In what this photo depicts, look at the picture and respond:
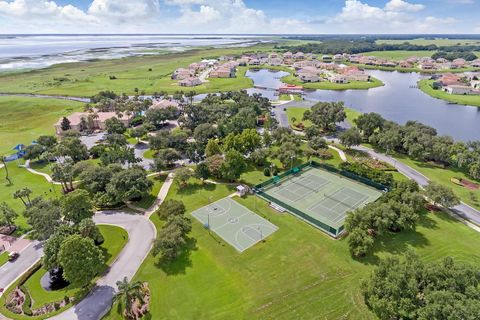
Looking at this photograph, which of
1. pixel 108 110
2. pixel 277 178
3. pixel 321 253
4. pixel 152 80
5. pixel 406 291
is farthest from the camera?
pixel 152 80

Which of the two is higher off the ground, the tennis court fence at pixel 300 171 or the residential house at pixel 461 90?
the residential house at pixel 461 90

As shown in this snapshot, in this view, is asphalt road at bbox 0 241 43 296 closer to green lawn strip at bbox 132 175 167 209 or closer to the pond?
green lawn strip at bbox 132 175 167 209

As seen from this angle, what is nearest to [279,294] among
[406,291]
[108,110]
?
[406,291]

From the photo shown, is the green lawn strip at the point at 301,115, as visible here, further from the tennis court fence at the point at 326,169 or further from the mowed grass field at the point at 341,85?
the mowed grass field at the point at 341,85

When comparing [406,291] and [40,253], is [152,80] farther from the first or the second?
[406,291]

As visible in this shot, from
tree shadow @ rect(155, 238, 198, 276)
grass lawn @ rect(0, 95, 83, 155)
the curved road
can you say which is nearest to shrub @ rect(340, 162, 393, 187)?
the curved road

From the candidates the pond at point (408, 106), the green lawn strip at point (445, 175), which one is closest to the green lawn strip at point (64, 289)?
the green lawn strip at point (445, 175)
